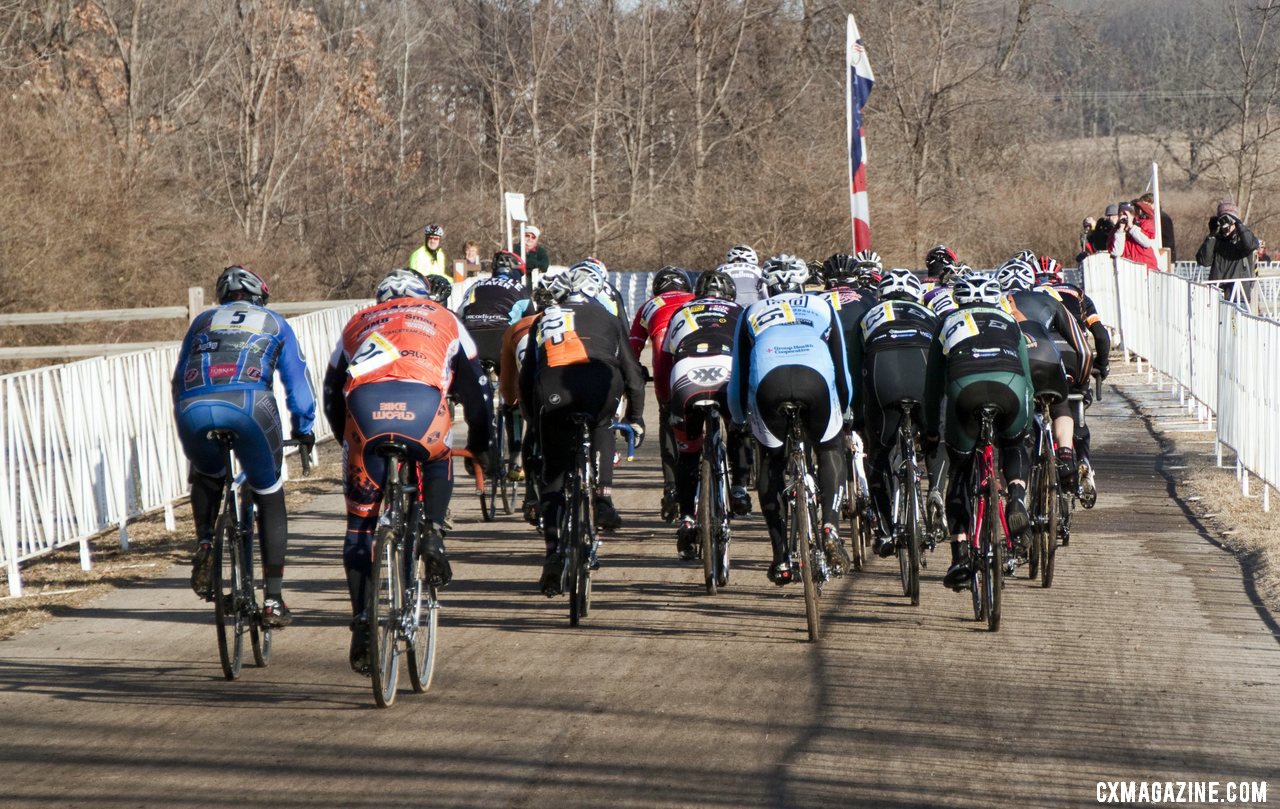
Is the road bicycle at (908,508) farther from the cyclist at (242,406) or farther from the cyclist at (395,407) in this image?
the cyclist at (242,406)

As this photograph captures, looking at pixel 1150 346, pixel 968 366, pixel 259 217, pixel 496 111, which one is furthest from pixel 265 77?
pixel 968 366

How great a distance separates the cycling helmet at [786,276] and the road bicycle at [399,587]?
12.3 feet

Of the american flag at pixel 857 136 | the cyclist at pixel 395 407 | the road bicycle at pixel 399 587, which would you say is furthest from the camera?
the american flag at pixel 857 136

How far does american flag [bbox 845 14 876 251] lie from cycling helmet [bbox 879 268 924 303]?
1029 cm

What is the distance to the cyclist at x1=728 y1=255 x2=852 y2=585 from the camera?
30.1 ft

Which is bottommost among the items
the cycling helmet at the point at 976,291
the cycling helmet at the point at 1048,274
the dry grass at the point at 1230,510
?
the dry grass at the point at 1230,510

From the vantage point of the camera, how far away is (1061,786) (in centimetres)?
628

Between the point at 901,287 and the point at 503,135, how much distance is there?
3831cm

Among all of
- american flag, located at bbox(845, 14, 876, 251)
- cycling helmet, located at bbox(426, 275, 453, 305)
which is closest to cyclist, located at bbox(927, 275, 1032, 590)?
cycling helmet, located at bbox(426, 275, 453, 305)

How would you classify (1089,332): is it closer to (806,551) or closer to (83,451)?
(806,551)

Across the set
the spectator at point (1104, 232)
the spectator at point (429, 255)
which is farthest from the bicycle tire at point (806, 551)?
the spectator at point (1104, 232)

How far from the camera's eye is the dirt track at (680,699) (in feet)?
21.2

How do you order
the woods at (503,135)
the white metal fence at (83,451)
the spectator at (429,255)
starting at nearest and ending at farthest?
the white metal fence at (83,451) < the spectator at (429,255) < the woods at (503,135)

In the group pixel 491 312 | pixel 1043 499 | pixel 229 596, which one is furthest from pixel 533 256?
pixel 229 596
